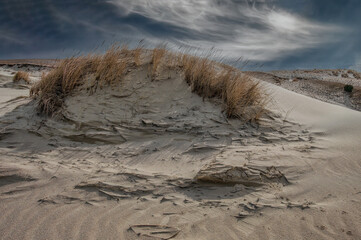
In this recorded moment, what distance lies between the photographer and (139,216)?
6.13 ft

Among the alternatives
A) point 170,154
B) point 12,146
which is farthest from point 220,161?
point 12,146

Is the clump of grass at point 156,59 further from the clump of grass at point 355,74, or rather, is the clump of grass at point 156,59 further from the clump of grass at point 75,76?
the clump of grass at point 355,74

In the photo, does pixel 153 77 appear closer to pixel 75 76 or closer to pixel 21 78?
pixel 75 76

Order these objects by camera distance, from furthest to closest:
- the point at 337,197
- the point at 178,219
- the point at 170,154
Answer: the point at 170,154 < the point at 337,197 < the point at 178,219

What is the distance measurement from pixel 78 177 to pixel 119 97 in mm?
1871

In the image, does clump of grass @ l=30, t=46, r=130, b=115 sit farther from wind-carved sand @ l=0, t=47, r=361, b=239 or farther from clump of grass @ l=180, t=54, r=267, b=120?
clump of grass @ l=180, t=54, r=267, b=120

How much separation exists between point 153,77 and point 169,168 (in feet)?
7.09

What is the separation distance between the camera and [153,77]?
14.4ft

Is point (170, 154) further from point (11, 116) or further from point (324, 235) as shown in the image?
point (11, 116)

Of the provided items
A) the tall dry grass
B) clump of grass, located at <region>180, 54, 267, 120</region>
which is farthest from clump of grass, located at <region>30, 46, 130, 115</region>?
clump of grass, located at <region>180, 54, 267, 120</region>

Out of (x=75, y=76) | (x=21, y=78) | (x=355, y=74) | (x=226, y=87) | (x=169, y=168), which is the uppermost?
(x=355, y=74)

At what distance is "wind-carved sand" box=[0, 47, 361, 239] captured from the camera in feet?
5.87

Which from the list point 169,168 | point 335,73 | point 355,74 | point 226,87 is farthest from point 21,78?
point 355,74

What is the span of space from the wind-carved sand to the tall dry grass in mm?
131
